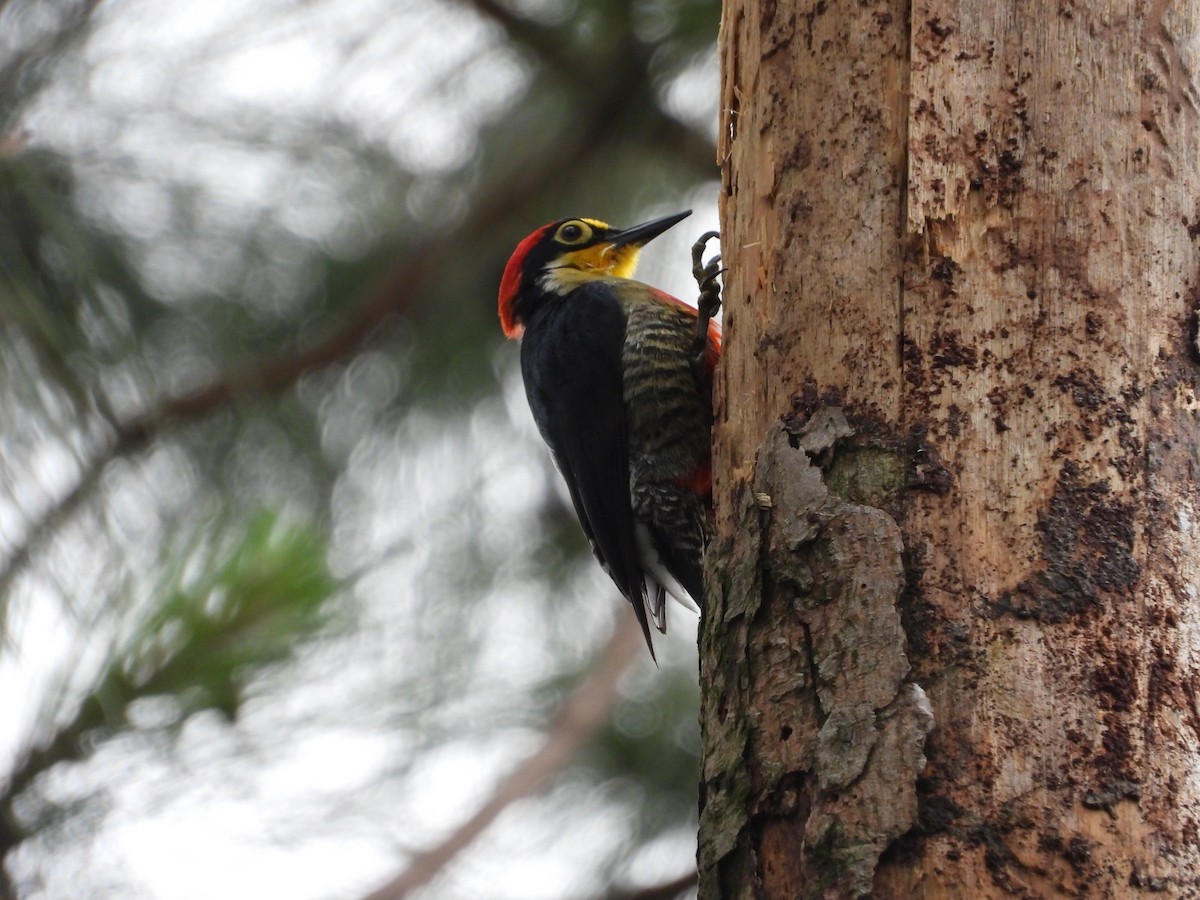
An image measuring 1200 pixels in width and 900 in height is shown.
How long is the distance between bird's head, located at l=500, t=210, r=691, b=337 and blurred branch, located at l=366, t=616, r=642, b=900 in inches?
42.4

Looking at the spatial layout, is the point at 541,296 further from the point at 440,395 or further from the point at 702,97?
the point at 702,97

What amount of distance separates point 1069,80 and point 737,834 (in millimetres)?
1129

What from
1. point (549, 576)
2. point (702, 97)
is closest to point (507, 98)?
point (702, 97)

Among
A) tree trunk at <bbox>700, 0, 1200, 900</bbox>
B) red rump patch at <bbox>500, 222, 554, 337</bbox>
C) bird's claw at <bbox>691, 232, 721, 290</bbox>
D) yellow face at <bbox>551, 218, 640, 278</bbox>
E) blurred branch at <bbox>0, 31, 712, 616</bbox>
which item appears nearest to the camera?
tree trunk at <bbox>700, 0, 1200, 900</bbox>

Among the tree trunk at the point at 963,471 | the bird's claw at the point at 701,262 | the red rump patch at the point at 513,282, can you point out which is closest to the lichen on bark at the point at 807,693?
the tree trunk at the point at 963,471

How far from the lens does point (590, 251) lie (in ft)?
12.9

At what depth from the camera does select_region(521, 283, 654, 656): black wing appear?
328 centimetres

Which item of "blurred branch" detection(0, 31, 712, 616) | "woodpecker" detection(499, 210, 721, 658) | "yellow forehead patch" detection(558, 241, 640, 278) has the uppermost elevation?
"blurred branch" detection(0, 31, 712, 616)

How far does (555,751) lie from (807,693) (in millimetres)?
2193

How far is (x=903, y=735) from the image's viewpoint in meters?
1.51

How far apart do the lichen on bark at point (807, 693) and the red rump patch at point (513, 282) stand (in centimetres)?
199

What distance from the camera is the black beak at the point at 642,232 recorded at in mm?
3863

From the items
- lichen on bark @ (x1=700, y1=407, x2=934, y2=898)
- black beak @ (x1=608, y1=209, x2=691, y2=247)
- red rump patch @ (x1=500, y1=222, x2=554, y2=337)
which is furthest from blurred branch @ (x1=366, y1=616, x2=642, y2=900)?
lichen on bark @ (x1=700, y1=407, x2=934, y2=898)

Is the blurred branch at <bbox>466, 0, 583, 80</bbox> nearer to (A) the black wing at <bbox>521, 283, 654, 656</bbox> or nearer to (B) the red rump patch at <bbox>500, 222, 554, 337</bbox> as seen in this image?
(B) the red rump patch at <bbox>500, 222, 554, 337</bbox>
